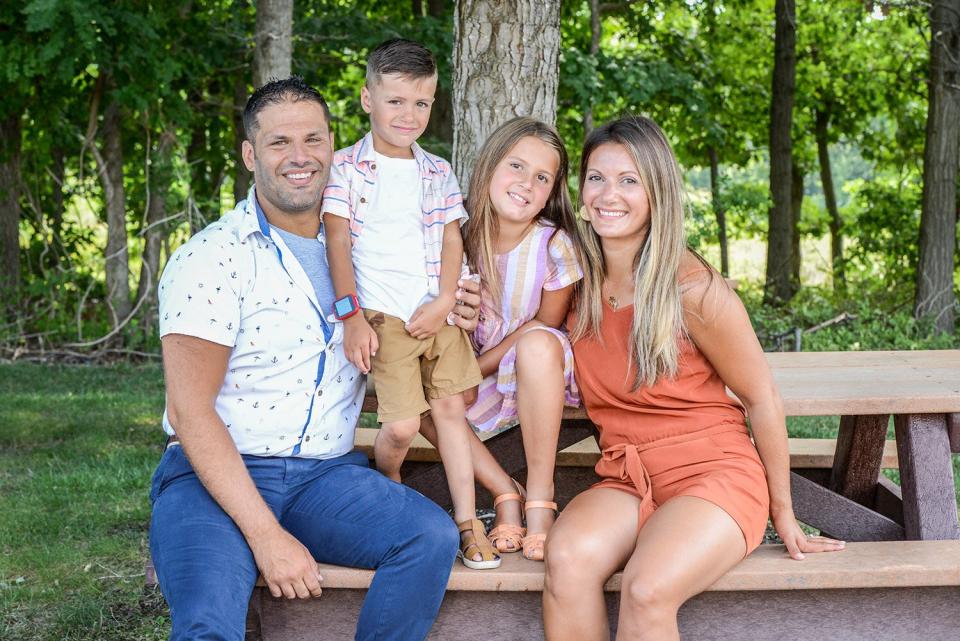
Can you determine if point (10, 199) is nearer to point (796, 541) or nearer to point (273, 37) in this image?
point (273, 37)

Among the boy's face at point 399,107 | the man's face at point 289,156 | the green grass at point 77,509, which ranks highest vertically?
the boy's face at point 399,107

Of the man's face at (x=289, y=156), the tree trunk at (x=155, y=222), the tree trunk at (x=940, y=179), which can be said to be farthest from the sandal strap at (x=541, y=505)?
the tree trunk at (x=940, y=179)

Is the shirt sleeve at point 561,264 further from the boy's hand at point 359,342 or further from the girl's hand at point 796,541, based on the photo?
the girl's hand at point 796,541

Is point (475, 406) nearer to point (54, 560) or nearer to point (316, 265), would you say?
point (316, 265)

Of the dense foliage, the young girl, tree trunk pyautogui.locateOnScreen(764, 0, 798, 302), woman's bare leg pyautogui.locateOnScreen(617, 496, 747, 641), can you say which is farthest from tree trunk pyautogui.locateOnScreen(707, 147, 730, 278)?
woman's bare leg pyautogui.locateOnScreen(617, 496, 747, 641)

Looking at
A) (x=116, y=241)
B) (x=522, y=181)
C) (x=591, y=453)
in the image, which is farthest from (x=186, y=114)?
(x=522, y=181)

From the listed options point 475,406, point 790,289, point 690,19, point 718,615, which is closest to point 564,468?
point 475,406

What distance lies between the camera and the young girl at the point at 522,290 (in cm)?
315

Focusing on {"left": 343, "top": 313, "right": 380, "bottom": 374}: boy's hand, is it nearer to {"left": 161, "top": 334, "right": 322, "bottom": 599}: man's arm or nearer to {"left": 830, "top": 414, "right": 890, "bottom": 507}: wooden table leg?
{"left": 161, "top": 334, "right": 322, "bottom": 599}: man's arm

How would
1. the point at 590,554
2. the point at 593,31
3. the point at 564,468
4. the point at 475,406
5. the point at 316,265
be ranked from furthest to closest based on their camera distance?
the point at 593,31 → the point at 564,468 → the point at 475,406 → the point at 316,265 → the point at 590,554

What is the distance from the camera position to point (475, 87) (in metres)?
4.31

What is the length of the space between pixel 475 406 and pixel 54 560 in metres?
2.01

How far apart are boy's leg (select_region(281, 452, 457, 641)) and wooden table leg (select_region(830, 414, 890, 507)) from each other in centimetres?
189

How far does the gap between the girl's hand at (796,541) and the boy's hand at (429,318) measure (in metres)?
1.14
